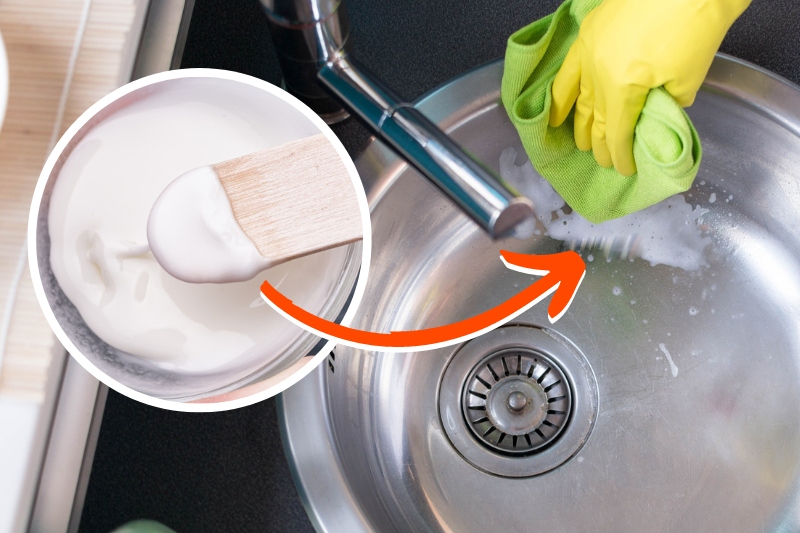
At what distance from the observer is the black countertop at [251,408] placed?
0.63 meters

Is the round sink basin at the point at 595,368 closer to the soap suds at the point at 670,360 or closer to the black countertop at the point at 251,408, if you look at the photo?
the soap suds at the point at 670,360

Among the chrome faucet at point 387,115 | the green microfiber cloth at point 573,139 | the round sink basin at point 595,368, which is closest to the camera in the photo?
the chrome faucet at point 387,115

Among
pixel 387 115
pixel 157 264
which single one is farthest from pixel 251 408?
pixel 387 115

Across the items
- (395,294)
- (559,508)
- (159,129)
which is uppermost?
(159,129)

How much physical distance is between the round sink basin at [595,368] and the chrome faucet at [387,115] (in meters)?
0.10

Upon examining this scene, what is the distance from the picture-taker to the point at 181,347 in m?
0.46

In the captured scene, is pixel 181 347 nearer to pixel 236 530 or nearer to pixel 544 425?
pixel 236 530

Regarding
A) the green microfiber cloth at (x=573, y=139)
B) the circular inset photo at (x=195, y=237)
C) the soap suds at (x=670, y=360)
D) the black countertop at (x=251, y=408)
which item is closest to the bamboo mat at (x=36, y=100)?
the circular inset photo at (x=195, y=237)

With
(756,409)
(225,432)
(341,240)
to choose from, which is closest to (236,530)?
(225,432)

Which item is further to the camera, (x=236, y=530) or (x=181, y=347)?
(x=236, y=530)

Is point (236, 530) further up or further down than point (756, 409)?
further down

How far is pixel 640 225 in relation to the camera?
2.11 feet

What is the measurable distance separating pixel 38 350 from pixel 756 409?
0.57 meters

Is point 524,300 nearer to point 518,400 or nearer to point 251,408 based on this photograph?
point 518,400
